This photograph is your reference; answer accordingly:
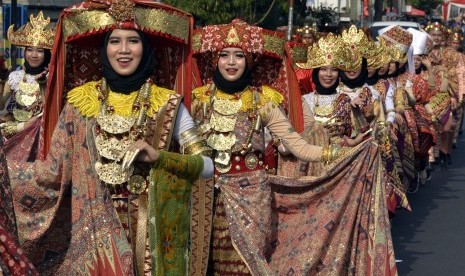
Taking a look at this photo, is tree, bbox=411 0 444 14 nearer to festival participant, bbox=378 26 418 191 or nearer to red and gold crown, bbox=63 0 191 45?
festival participant, bbox=378 26 418 191

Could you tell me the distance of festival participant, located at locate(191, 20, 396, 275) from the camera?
771cm

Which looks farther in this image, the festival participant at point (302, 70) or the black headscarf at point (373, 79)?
the black headscarf at point (373, 79)

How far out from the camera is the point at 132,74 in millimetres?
6621

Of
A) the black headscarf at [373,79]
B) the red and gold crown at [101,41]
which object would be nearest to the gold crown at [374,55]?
the black headscarf at [373,79]

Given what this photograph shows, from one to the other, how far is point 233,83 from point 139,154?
203cm

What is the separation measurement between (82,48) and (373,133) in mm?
2823

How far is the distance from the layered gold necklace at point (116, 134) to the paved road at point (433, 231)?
4.73m

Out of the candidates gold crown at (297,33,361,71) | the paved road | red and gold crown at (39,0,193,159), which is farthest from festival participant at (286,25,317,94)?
red and gold crown at (39,0,193,159)

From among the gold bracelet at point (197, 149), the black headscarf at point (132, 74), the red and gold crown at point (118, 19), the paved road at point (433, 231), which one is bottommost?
the paved road at point (433, 231)

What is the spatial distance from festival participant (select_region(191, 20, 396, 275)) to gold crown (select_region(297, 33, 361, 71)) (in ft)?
8.35

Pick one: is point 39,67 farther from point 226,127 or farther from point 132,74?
point 132,74

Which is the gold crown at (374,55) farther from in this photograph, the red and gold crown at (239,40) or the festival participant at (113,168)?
the festival participant at (113,168)

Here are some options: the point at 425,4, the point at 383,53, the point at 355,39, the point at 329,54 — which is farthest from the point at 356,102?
the point at 425,4

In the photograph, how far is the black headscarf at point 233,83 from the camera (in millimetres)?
8164
